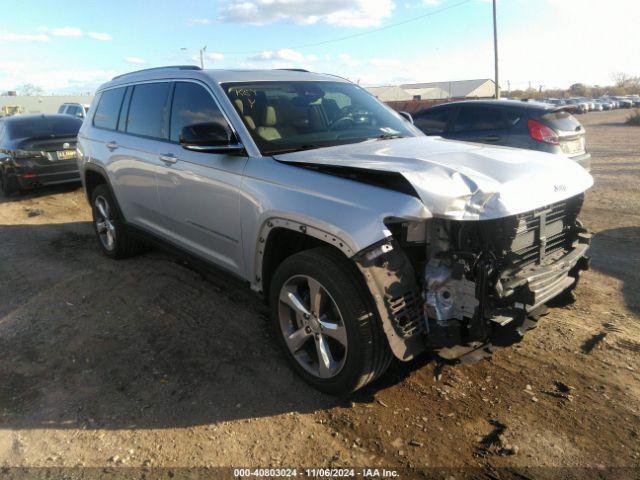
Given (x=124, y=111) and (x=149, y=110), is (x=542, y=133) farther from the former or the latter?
(x=124, y=111)

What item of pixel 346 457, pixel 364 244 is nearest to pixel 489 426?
pixel 346 457

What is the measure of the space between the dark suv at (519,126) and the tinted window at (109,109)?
18.2 ft

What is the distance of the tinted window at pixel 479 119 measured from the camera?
8.12 meters

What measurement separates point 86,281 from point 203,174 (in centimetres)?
234

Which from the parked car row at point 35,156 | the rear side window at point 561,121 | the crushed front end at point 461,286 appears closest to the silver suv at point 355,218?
the crushed front end at point 461,286

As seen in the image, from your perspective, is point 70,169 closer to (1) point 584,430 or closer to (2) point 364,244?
(2) point 364,244

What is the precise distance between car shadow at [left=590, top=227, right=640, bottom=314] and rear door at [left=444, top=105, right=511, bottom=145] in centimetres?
240

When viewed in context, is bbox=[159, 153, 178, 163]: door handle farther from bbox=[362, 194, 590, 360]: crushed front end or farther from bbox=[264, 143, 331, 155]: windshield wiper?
bbox=[362, 194, 590, 360]: crushed front end

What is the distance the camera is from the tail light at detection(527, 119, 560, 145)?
752cm

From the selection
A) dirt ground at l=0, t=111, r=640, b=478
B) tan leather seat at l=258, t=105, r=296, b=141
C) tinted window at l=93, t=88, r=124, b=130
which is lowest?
dirt ground at l=0, t=111, r=640, b=478

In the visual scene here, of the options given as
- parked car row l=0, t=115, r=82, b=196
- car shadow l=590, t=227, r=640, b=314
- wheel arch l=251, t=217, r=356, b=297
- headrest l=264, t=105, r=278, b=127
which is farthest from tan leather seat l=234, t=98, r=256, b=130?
parked car row l=0, t=115, r=82, b=196

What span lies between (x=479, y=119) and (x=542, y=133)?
1160 millimetres

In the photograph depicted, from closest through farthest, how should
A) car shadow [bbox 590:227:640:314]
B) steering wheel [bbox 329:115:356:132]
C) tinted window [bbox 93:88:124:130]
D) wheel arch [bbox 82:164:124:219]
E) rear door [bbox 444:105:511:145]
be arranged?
steering wheel [bbox 329:115:356:132] → car shadow [bbox 590:227:640:314] → tinted window [bbox 93:88:124:130] → wheel arch [bbox 82:164:124:219] → rear door [bbox 444:105:511:145]

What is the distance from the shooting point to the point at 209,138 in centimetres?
335
